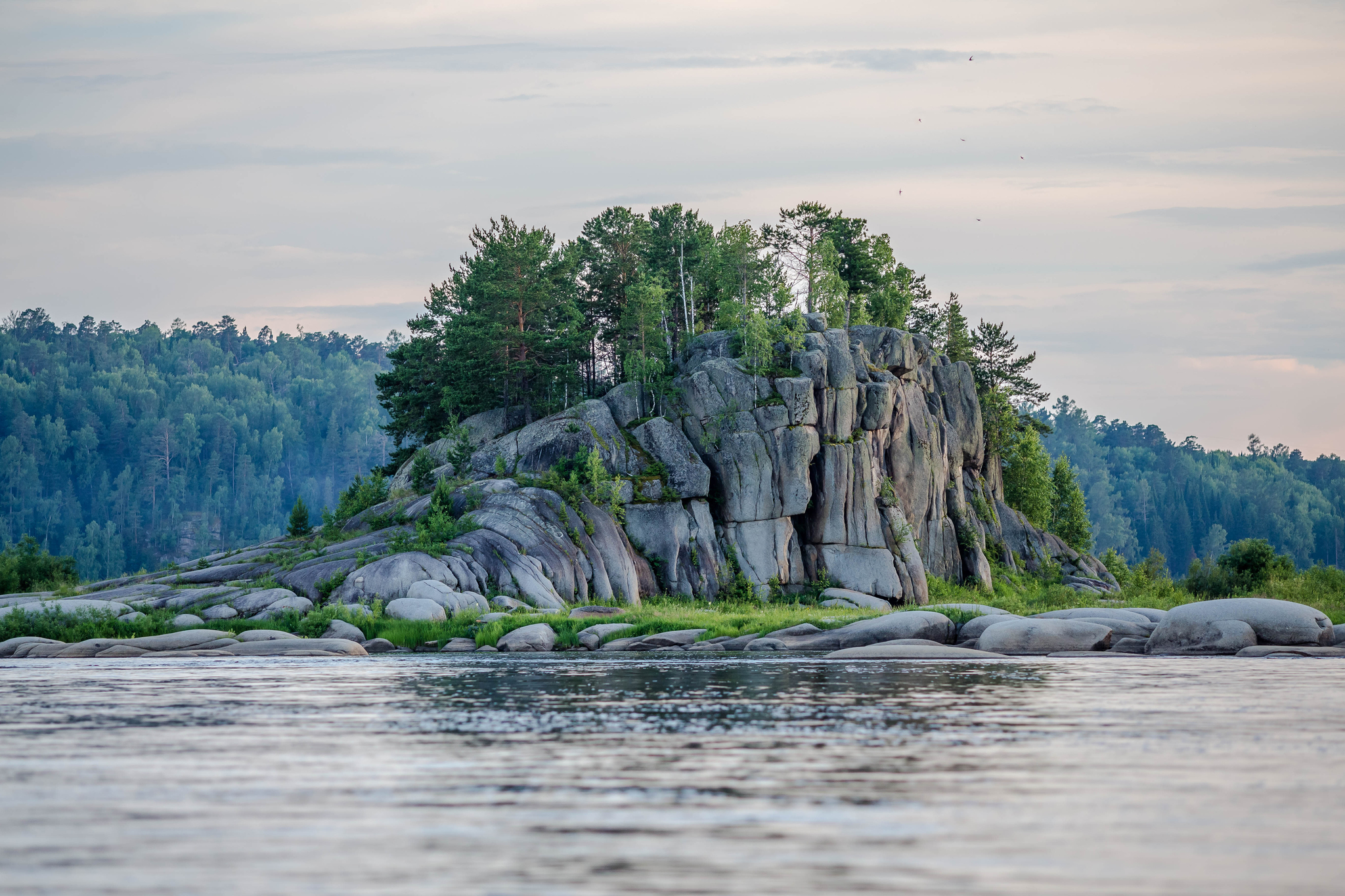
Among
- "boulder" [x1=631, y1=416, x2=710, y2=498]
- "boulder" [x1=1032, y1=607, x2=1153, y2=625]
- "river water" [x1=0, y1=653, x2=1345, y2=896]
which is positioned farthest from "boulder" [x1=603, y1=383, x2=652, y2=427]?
"river water" [x1=0, y1=653, x2=1345, y2=896]

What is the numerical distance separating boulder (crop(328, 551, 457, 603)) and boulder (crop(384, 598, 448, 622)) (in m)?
1.13

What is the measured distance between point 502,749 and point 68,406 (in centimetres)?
18181

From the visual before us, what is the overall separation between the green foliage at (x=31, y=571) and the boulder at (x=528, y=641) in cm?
2335

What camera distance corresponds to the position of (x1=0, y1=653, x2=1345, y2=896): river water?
980 cm

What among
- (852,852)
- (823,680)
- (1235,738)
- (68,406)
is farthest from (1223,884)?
(68,406)

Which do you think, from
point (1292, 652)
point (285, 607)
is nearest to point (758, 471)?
point (285, 607)

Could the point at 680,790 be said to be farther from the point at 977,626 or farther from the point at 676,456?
the point at 676,456

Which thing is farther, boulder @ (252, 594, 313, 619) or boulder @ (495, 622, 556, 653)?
boulder @ (252, 594, 313, 619)

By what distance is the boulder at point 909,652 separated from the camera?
37656mm

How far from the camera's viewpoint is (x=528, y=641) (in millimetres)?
41500

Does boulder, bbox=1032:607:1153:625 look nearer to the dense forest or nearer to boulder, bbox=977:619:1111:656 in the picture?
boulder, bbox=977:619:1111:656

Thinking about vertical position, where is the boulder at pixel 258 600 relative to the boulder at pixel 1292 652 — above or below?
above

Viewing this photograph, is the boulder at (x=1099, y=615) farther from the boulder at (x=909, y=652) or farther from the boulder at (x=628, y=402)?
the boulder at (x=628, y=402)

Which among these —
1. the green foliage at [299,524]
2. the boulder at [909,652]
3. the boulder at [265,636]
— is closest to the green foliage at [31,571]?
the green foliage at [299,524]
